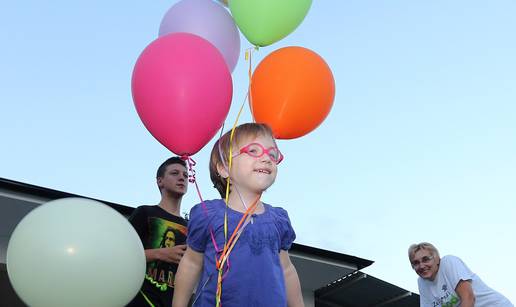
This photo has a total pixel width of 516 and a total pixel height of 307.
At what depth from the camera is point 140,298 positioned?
3.21 metres

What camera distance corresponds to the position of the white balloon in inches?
92.5

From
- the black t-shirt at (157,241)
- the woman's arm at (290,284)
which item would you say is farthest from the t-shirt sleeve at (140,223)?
the woman's arm at (290,284)

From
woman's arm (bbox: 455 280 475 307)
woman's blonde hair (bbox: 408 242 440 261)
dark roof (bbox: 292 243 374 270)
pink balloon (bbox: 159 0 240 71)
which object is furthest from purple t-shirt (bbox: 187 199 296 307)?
dark roof (bbox: 292 243 374 270)

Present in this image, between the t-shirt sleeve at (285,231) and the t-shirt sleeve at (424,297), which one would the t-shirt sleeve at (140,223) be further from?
the t-shirt sleeve at (424,297)

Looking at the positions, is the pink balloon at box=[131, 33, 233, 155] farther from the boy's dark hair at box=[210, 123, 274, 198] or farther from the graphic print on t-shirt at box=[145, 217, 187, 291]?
the graphic print on t-shirt at box=[145, 217, 187, 291]

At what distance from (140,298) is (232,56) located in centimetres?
147

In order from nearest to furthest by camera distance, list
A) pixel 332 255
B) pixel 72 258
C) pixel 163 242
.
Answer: pixel 72 258, pixel 163 242, pixel 332 255

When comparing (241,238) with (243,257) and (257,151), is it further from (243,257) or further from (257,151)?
(257,151)

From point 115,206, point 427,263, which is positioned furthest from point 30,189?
point 427,263

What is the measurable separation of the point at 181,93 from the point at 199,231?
2.21 feet

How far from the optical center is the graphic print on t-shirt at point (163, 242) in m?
3.27

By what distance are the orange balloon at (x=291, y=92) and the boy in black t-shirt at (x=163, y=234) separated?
724mm

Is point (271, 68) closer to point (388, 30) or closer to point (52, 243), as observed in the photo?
point (52, 243)

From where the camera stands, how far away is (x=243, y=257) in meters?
2.40
